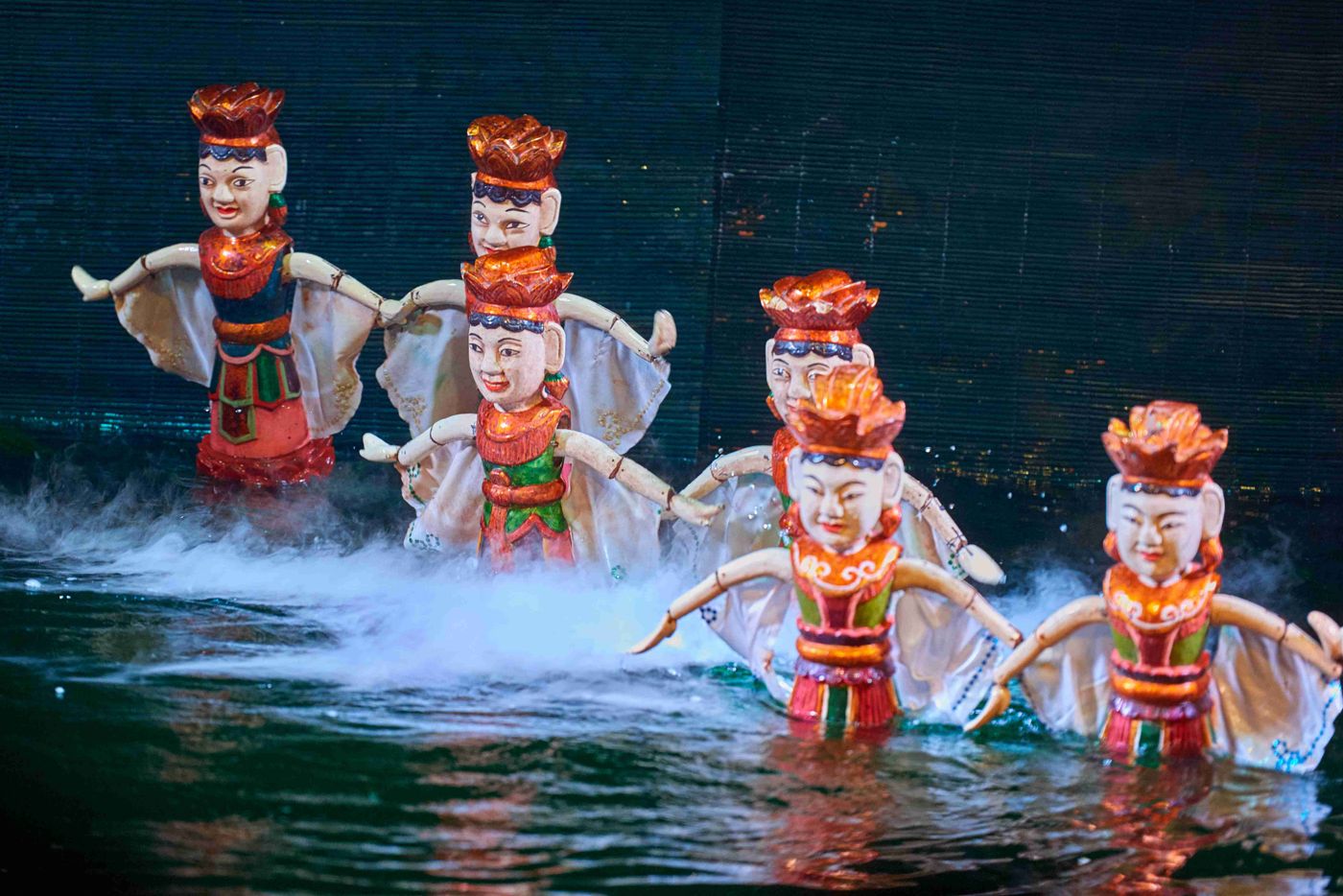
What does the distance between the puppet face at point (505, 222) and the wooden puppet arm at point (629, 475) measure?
850 millimetres

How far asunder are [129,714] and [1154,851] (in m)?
2.37

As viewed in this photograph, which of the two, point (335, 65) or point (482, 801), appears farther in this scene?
point (335, 65)

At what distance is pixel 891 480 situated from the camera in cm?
414

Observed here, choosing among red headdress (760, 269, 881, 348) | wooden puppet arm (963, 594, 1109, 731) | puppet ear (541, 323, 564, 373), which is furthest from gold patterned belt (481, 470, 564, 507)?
wooden puppet arm (963, 594, 1109, 731)

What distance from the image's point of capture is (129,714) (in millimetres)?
4297

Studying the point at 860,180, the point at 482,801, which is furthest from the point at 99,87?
the point at 482,801

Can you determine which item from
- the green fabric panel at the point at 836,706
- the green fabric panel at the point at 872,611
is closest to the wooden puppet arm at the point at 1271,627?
the green fabric panel at the point at 872,611

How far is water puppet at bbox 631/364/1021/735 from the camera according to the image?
4078 mm

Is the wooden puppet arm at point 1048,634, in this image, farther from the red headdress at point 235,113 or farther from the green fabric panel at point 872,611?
the red headdress at point 235,113

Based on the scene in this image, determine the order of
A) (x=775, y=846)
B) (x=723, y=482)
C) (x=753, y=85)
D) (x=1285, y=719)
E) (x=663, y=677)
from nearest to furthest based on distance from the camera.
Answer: (x=775, y=846) < (x=1285, y=719) < (x=663, y=677) < (x=723, y=482) < (x=753, y=85)

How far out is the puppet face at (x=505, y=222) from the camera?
581 centimetres

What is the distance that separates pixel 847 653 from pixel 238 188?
2.93 metres

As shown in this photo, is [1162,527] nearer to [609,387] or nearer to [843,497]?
[843,497]

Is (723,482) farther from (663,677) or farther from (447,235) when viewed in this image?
(447,235)
